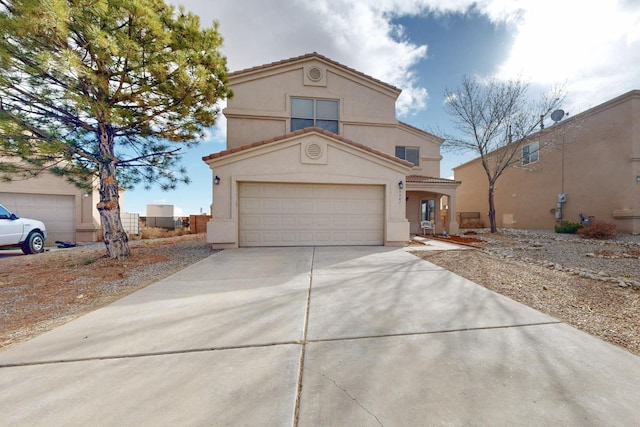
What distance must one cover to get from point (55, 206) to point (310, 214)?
Answer: 34.1ft

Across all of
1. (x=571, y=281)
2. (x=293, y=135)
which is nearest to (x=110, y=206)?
(x=293, y=135)

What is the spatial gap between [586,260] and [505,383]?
6.60 m

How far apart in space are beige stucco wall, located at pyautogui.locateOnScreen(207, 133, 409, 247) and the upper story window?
2719 millimetres

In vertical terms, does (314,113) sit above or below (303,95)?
below

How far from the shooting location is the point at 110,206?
6117 mm

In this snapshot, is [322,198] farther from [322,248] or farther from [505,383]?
[505,383]

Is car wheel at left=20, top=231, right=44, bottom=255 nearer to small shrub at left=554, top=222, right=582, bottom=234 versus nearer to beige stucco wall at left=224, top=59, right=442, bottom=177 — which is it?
beige stucco wall at left=224, top=59, right=442, bottom=177

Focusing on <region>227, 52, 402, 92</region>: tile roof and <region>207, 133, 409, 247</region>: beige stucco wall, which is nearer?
<region>207, 133, 409, 247</region>: beige stucco wall

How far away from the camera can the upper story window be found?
33.7 ft

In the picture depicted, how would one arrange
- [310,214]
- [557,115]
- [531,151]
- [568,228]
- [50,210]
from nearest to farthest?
[310,214] < [50,210] < [568,228] < [557,115] < [531,151]

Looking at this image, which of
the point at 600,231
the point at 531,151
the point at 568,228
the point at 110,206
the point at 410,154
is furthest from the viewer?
the point at 531,151

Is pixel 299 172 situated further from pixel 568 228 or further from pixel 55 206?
pixel 568 228

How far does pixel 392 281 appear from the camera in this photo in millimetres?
4289

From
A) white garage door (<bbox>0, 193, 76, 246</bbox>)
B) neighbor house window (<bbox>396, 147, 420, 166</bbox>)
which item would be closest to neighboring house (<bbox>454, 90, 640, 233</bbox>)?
neighbor house window (<bbox>396, 147, 420, 166</bbox>)
